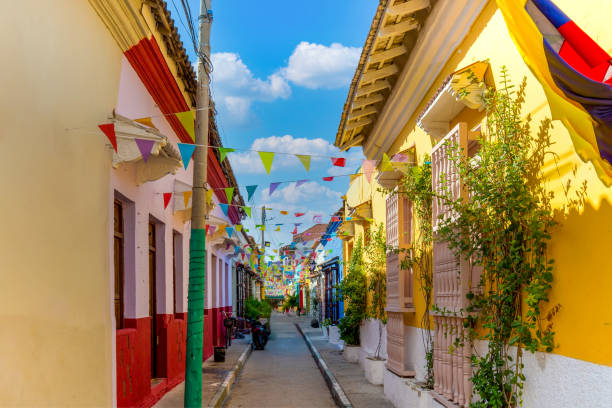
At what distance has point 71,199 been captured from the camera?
17.4 feet

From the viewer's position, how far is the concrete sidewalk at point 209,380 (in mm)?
8789

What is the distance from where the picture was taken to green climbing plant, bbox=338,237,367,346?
528 inches

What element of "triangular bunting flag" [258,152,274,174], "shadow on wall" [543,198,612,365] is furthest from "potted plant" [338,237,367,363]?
"shadow on wall" [543,198,612,365]

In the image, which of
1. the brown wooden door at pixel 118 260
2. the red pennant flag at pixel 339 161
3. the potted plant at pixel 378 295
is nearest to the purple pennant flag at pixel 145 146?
the brown wooden door at pixel 118 260

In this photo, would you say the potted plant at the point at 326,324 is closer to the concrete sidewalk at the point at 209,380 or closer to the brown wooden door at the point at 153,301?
the concrete sidewalk at the point at 209,380

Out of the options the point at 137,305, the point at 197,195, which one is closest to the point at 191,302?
the point at 137,305

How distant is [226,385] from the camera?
34.6ft

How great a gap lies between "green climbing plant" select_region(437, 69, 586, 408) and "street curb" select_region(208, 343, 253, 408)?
16.5 feet

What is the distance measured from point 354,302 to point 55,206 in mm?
9619

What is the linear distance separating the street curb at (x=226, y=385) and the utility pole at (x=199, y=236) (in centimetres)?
159

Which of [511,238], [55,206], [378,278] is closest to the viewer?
[511,238]

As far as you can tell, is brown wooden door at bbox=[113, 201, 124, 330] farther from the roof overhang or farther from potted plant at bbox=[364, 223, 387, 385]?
potted plant at bbox=[364, 223, 387, 385]

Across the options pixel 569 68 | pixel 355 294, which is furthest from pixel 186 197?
pixel 569 68

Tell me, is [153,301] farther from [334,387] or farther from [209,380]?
[334,387]
